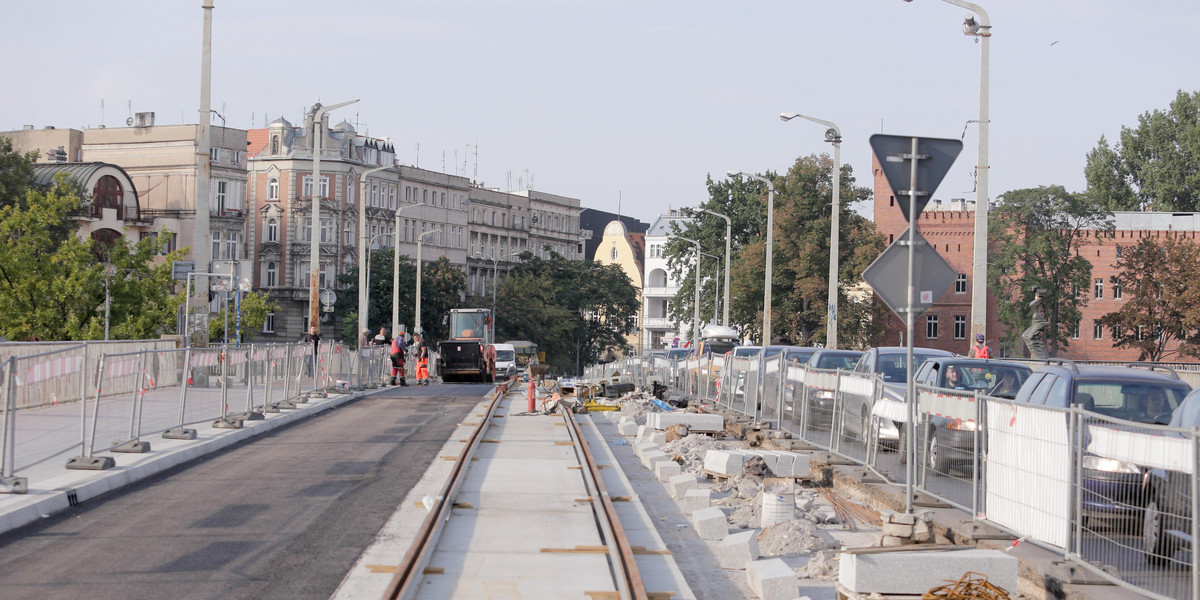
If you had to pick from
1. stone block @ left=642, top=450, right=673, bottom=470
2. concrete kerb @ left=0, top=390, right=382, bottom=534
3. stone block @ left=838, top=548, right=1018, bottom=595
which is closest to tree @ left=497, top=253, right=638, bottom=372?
concrete kerb @ left=0, top=390, right=382, bottom=534

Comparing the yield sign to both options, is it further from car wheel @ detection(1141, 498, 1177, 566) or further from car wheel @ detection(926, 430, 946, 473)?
car wheel @ detection(1141, 498, 1177, 566)

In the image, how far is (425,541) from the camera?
10055mm

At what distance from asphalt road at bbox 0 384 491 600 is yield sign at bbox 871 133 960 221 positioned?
5.56 meters

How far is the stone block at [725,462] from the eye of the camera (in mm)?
16359

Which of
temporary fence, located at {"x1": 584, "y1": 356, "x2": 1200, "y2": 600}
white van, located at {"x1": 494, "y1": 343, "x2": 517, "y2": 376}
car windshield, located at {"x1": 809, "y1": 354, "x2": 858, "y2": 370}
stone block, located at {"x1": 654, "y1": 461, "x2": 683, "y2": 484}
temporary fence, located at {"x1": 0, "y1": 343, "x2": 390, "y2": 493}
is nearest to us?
temporary fence, located at {"x1": 584, "y1": 356, "x2": 1200, "y2": 600}

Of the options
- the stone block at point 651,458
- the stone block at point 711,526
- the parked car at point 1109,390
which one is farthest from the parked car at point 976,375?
the stone block at point 651,458

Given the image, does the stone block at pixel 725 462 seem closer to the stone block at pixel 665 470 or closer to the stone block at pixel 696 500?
the stone block at pixel 665 470

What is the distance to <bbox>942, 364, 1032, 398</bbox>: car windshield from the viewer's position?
1642 cm

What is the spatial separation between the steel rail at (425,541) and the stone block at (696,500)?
2.48 m

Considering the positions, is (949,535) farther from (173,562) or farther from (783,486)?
(173,562)

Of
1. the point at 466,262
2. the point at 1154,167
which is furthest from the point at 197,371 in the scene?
the point at 466,262

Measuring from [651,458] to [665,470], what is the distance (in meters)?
1.49

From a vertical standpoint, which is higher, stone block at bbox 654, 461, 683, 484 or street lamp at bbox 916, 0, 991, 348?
street lamp at bbox 916, 0, 991, 348

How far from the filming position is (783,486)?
1520cm
